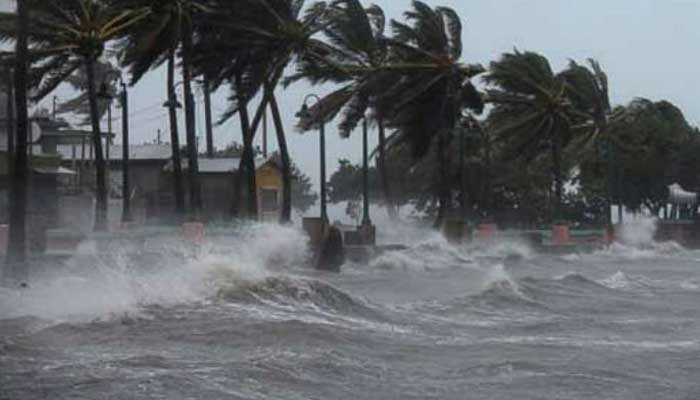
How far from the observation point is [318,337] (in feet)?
47.8

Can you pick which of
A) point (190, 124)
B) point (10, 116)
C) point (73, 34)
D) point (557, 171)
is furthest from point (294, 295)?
point (557, 171)

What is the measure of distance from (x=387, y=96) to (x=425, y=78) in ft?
6.18

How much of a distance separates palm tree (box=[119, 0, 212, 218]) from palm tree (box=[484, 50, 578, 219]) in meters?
21.2

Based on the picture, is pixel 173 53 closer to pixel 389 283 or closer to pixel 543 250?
pixel 389 283

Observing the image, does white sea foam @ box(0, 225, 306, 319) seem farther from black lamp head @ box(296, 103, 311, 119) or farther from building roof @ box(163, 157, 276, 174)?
building roof @ box(163, 157, 276, 174)

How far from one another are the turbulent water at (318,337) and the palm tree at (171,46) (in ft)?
43.5

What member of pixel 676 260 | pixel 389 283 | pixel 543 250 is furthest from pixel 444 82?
pixel 389 283

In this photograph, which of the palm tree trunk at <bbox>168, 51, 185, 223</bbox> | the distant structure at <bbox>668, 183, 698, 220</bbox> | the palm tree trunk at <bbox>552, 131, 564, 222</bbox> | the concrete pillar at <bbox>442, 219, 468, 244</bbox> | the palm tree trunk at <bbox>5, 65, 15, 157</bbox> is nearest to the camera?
the palm tree trunk at <bbox>5, 65, 15, 157</bbox>

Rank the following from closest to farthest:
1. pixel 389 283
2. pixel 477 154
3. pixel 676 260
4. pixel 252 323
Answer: pixel 252 323, pixel 389 283, pixel 676 260, pixel 477 154

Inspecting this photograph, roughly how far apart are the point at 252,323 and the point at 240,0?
2702 centimetres

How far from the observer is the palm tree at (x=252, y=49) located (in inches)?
1629

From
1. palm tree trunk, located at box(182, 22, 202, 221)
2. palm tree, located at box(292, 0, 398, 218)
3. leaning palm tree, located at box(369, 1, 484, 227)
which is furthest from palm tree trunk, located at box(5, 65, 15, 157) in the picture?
leaning palm tree, located at box(369, 1, 484, 227)

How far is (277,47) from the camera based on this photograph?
42062mm

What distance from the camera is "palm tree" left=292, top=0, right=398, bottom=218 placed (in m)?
45.8
